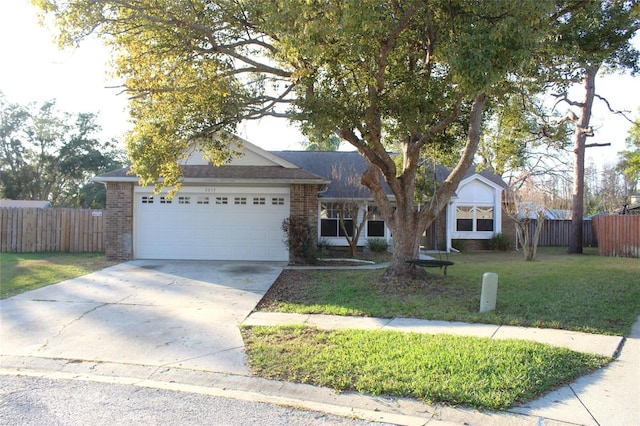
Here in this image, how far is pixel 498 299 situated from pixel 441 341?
3305 mm

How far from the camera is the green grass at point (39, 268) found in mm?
10492

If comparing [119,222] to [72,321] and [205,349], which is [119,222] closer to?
[72,321]

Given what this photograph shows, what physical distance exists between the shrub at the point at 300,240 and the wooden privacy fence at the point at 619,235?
1324 centimetres

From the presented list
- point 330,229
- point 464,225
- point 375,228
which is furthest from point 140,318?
point 464,225

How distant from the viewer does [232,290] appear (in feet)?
33.1

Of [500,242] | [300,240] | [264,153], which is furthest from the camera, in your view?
[500,242]

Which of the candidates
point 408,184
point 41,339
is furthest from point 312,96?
point 41,339

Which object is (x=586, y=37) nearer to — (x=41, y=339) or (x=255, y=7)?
(x=255, y=7)

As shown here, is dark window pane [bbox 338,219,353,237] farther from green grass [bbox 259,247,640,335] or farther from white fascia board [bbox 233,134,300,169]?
green grass [bbox 259,247,640,335]

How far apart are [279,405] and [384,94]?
6.79 metres

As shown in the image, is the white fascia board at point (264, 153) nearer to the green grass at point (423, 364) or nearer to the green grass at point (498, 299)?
the green grass at point (498, 299)

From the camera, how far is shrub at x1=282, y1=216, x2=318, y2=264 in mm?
14266

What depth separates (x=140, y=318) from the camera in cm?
765

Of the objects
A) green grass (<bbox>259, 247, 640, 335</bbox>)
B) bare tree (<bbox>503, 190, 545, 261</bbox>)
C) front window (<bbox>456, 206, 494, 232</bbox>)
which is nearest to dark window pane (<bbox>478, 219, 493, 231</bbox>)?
front window (<bbox>456, 206, 494, 232</bbox>)
